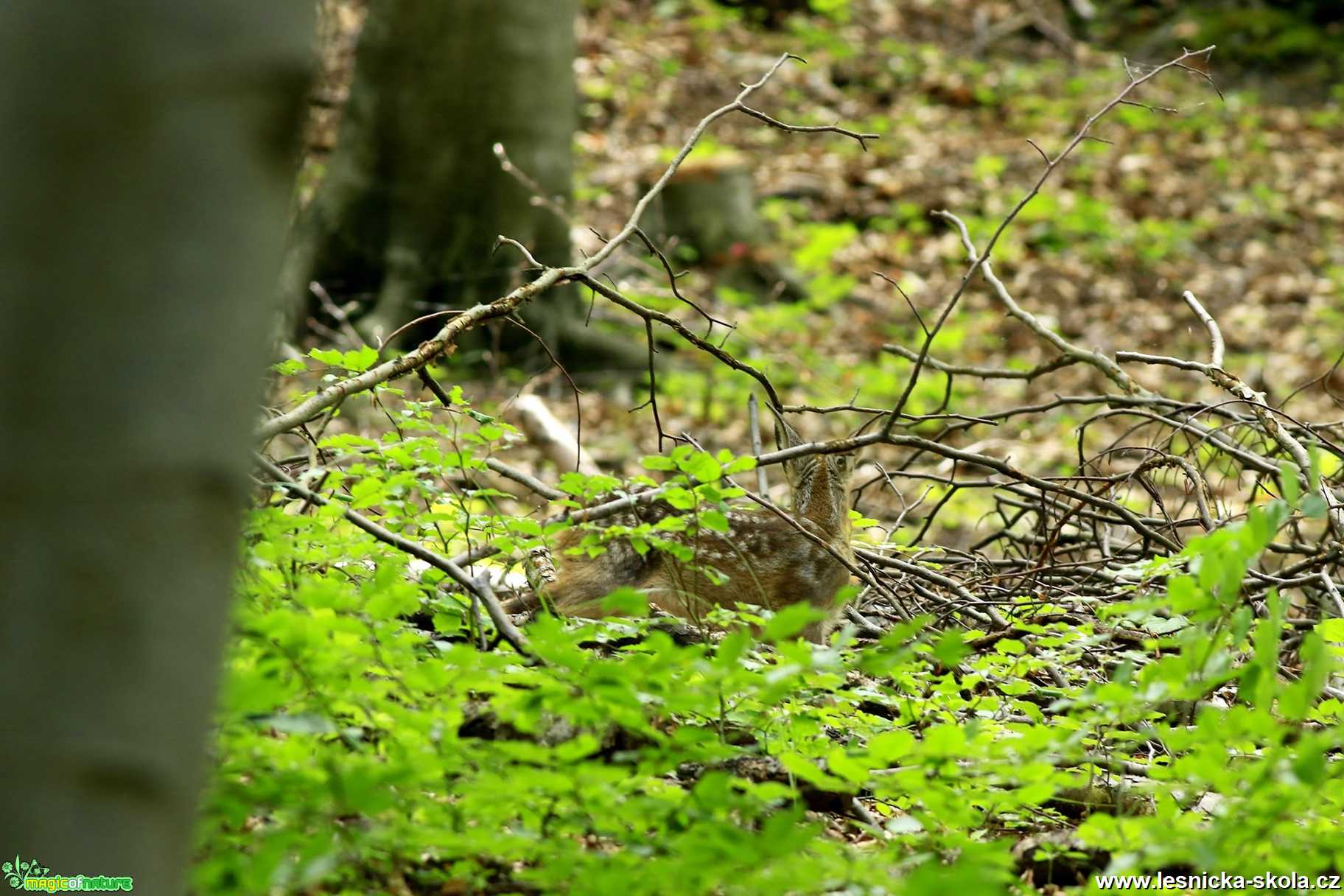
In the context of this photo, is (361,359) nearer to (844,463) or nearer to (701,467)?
(701,467)

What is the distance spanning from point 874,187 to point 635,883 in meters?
13.8

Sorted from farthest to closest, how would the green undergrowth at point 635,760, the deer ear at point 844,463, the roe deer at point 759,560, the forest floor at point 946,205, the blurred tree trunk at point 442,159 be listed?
the forest floor at point 946,205, the blurred tree trunk at point 442,159, the deer ear at point 844,463, the roe deer at point 759,560, the green undergrowth at point 635,760

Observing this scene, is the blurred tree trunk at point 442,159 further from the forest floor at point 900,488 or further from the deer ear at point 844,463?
the deer ear at point 844,463

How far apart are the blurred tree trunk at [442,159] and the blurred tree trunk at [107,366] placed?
348 inches

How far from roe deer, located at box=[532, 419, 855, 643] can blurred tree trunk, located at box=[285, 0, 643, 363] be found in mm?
5721

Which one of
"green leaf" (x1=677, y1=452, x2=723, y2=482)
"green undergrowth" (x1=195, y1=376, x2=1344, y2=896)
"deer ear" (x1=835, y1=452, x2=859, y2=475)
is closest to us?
"green undergrowth" (x1=195, y1=376, x2=1344, y2=896)

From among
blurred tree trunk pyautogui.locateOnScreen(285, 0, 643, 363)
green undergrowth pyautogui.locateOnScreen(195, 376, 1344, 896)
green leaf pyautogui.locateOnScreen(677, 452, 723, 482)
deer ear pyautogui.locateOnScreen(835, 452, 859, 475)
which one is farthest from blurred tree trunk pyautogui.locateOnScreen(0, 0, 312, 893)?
blurred tree trunk pyautogui.locateOnScreen(285, 0, 643, 363)

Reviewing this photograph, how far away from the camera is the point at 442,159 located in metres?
10.2

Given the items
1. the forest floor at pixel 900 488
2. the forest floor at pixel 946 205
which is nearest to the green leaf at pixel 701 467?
the forest floor at pixel 900 488

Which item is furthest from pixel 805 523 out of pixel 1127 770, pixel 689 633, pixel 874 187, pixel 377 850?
pixel 874 187

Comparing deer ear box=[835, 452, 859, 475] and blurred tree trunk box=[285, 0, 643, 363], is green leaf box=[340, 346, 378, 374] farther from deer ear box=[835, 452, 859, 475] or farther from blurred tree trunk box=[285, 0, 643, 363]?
blurred tree trunk box=[285, 0, 643, 363]

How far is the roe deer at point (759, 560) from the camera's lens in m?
4.43

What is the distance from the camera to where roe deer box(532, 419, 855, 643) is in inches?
175

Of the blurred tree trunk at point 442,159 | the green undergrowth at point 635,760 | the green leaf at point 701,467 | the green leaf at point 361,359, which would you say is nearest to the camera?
the green undergrowth at point 635,760
